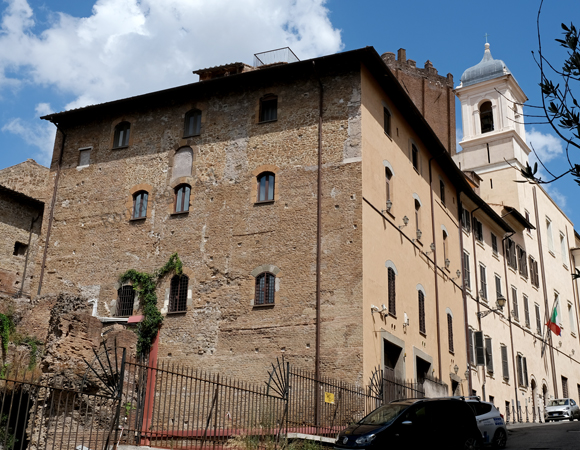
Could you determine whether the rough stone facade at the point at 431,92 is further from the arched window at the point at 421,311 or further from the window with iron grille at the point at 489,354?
the arched window at the point at 421,311

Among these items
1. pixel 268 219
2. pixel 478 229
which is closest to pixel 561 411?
pixel 478 229

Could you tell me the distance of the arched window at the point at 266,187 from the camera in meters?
21.7

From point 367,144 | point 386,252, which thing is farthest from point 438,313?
point 367,144

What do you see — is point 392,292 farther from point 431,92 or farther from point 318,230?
point 431,92

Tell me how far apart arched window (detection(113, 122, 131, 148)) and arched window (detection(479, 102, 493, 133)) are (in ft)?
81.1

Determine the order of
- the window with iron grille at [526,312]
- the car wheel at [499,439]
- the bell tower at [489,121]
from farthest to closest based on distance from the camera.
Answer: the bell tower at [489,121] < the window with iron grille at [526,312] < the car wheel at [499,439]

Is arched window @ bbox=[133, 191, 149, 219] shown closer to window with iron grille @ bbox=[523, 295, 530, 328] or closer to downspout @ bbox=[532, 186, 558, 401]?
window with iron grille @ bbox=[523, 295, 530, 328]

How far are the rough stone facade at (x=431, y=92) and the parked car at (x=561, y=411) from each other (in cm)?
1799

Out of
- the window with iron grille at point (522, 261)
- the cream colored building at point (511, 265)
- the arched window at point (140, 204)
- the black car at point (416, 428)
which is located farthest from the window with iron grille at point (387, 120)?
the window with iron grille at point (522, 261)

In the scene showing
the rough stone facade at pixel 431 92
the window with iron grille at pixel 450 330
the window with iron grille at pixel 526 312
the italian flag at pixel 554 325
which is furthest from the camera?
the rough stone facade at pixel 431 92

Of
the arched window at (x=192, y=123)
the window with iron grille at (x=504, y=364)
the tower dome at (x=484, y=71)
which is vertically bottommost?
the window with iron grille at (x=504, y=364)

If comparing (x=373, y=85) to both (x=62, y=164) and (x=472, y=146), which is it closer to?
(x=62, y=164)

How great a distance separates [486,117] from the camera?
4278cm

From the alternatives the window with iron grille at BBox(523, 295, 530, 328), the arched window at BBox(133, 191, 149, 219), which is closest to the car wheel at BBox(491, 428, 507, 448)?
the arched window at BBox(133, 191, 149, 219)
